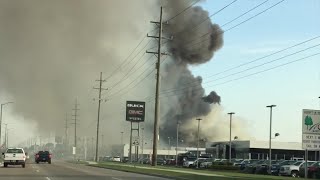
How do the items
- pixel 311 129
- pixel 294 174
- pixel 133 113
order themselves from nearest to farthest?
pixel 311 129, pixel 294 174, pixel 133 113

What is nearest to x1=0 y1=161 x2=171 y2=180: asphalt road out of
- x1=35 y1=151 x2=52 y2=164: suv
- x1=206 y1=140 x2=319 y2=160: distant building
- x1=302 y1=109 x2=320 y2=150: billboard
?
x1=302 y1=109 x2=320 y2=150: billboard

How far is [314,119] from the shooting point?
28.5m

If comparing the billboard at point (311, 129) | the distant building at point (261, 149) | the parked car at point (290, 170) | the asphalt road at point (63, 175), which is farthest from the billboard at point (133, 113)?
the distant building at point (261, 149)

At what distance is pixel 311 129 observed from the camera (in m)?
28.6

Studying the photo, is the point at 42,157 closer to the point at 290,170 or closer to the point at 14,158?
the point at 14,158

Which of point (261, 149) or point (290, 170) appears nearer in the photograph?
point (290, 170)

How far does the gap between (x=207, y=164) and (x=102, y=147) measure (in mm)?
131401

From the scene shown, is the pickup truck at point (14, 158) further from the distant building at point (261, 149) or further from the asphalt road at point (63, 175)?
the distant building at point (261, 149)

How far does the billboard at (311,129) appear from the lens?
2852cm

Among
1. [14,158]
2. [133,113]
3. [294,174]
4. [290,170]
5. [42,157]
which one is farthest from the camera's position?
[42,157]

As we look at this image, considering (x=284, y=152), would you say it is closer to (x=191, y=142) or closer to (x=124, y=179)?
(x=191, y=142)

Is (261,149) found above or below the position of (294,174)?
below

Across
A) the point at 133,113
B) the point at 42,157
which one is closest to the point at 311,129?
the point at 133,113

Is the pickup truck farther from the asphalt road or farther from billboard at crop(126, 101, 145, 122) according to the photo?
billboard at crop(126, 101, 145, 122)
